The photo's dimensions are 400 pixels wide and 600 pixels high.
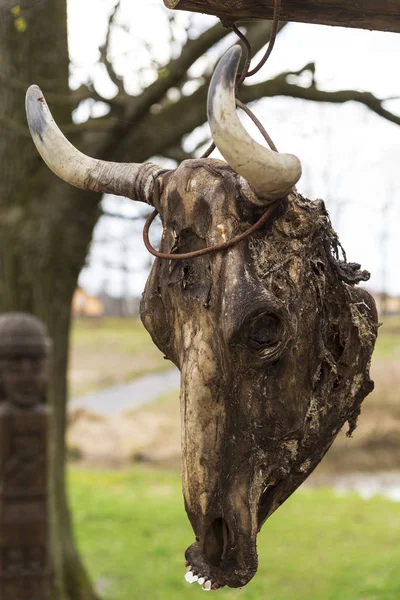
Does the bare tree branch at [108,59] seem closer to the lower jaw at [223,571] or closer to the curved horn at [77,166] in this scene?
the curved horn at [77,166]

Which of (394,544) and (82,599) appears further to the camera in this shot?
(394,544)

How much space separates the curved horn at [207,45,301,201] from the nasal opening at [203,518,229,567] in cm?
77

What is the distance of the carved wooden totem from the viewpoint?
662 centimetres

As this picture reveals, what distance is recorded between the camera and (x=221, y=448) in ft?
5.82

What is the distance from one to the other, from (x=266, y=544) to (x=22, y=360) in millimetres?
5724

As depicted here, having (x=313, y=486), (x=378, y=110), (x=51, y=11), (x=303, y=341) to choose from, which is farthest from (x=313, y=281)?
(x=313, y=486)

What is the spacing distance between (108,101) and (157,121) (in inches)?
66.0

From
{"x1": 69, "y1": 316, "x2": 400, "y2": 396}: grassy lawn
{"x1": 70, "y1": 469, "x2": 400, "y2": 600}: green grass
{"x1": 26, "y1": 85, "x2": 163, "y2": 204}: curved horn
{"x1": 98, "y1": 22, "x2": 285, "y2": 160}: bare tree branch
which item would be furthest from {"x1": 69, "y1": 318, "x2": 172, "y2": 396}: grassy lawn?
{"x1": 26, "y1": 85, "x2": 163, "y2": 204}: curved horn

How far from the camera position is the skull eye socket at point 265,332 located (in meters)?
1.72

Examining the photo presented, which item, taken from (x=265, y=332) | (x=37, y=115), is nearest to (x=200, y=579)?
(x=265, y=332)

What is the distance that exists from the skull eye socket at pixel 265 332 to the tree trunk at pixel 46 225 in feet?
18.4

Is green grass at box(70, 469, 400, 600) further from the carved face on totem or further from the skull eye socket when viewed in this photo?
the skull eye socket

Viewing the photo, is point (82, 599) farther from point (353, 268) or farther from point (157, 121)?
point (353, 268)

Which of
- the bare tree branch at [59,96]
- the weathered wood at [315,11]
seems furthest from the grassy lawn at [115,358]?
the weathered wood at [315,11]
